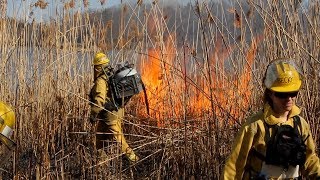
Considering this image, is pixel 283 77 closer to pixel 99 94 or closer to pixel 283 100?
pixel 283 100

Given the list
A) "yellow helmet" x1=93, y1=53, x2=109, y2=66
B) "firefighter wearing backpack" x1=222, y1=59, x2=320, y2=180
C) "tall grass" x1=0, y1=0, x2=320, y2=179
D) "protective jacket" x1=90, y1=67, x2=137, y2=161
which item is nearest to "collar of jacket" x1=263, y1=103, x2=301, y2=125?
"firefighter wearing backpack" x1=222, y1=59, x2=320, y2=180

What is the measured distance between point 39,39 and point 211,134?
2706 millimetres

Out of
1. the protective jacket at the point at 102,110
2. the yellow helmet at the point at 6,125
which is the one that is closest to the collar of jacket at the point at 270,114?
the yellow helmet at the point at 6,125

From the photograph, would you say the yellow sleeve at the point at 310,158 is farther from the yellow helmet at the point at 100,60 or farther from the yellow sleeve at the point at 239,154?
the yellow helmet at the point at 100,60

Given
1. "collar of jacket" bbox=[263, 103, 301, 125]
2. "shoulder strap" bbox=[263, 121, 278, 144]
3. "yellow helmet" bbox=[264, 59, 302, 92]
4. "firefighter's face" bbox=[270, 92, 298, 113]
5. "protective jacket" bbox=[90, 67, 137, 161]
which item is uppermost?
"yellow helmet" bbox=[264, 59, 302, 92]

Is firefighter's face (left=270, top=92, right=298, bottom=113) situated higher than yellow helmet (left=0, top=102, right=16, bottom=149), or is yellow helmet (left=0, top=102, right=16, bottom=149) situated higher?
firefighter's face (left=270, top=92, right=298, bottom=113)

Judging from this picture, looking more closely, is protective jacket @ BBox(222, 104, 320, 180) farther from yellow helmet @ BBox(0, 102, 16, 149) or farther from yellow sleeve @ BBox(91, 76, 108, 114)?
yellow sleeve @ BBox(91, 76, 108, 114)

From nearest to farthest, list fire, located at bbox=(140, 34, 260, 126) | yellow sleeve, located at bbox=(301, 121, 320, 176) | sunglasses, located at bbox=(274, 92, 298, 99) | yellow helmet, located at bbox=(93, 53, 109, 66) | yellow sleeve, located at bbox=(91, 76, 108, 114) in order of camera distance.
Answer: sunglasses, located at bbox=(274, 92, 298, 99)
yellow sleeve, located at bbox=(301, 121, 320, 176)
fire, located at bbox=(140, 34, 260, 126)
yellow sleeve, located at bbox=(91, 76, 108, 114)
yellow helmet, located at bbox=(93, 53, 109, 66)

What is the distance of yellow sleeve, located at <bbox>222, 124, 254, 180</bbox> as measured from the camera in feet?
7.47

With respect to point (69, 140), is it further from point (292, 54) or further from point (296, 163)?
point (296, 163)

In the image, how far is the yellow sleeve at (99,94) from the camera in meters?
4.76

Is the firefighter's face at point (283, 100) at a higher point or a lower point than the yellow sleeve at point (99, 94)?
higher

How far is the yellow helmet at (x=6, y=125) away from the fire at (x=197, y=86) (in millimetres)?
1027

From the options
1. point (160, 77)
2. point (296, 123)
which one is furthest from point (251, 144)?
point (160, 77)
